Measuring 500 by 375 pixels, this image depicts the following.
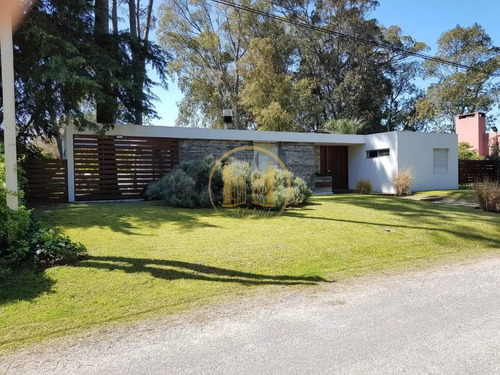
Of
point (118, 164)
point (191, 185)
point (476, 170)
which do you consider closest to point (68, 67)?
point (118, 164)

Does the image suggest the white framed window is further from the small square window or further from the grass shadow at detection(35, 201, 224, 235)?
the grass shadow at detection(35, 201, 224, 235)

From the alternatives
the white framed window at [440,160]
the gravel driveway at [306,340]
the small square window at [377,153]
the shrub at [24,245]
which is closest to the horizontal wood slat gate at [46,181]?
the shrub at [24,245]

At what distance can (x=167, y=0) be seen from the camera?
2723 cm

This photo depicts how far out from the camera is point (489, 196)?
1055 centimetres

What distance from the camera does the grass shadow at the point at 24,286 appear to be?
391 centimetres

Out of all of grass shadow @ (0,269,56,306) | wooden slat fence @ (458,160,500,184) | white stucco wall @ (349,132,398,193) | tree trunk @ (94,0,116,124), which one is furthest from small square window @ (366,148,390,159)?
grass shadow @ (0,269,56,306)

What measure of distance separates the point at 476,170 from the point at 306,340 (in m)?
22.6

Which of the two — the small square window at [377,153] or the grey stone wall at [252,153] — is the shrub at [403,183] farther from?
the grey stone wall at [252,153]

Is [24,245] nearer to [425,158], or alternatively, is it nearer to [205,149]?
[205,149]

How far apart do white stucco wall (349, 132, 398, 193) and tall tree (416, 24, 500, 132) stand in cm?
1568

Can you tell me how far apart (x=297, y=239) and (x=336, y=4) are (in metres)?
27.0

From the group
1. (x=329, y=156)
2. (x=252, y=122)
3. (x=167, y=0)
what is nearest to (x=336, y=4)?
(x=252, y=122)

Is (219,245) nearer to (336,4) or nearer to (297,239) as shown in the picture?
(297,239)

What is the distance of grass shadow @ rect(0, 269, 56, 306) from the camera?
3908 mm
